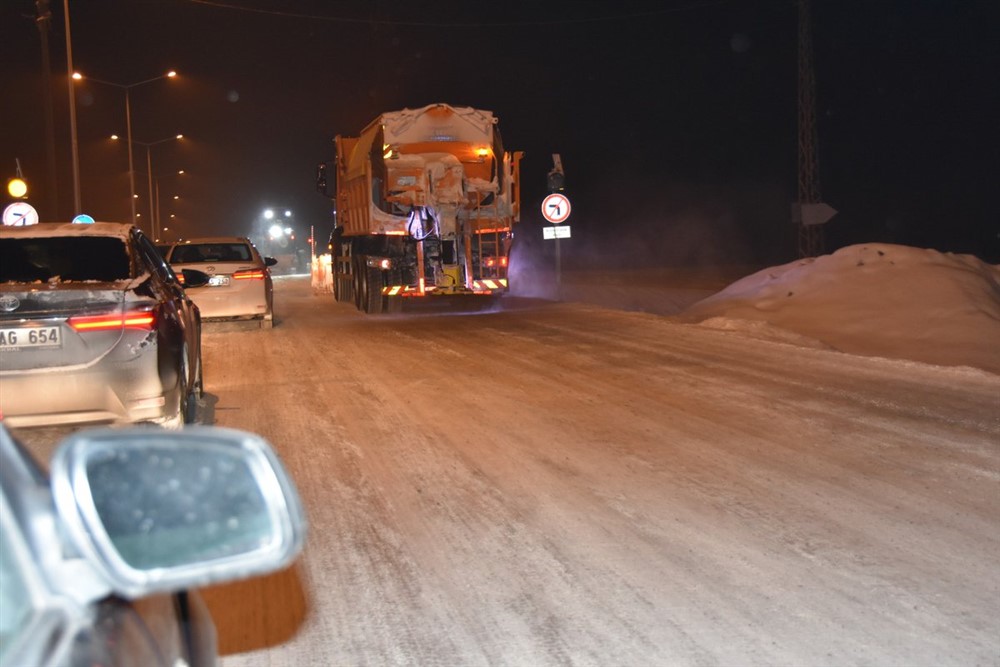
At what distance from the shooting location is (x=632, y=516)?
6762mm

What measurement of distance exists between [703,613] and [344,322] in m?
17.5

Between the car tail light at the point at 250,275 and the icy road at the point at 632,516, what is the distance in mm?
5749

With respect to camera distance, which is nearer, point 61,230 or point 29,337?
point 29,337

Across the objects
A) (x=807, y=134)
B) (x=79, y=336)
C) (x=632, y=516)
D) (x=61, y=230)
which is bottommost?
(x=632, y=516)

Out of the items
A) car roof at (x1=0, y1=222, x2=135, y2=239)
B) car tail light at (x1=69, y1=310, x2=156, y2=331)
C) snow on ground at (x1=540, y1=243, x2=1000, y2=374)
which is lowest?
snow on ground at (x1=540, y1=243, x2=1000, y2=374)

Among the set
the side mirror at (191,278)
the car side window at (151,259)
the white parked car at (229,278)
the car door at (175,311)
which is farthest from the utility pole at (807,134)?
the car side window at (151,259)

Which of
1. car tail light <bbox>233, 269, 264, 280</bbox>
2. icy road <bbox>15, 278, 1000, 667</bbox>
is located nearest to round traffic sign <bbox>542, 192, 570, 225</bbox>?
car tail light <bbox>233, 269, 264, 280</bbox>

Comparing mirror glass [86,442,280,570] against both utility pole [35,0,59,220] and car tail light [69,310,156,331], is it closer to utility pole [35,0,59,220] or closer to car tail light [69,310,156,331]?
car tail light [69,310,156,331]

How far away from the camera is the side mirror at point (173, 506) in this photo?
199cm

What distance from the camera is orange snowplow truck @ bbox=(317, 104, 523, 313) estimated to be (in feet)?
74.5

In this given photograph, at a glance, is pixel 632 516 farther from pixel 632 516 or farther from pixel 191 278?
pixel 191 278

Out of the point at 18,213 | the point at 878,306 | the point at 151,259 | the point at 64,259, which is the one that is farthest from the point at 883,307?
the point at 18,213

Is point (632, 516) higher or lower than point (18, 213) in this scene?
lower

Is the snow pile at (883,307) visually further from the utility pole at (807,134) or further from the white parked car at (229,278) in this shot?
the utility pole at (807,134)
